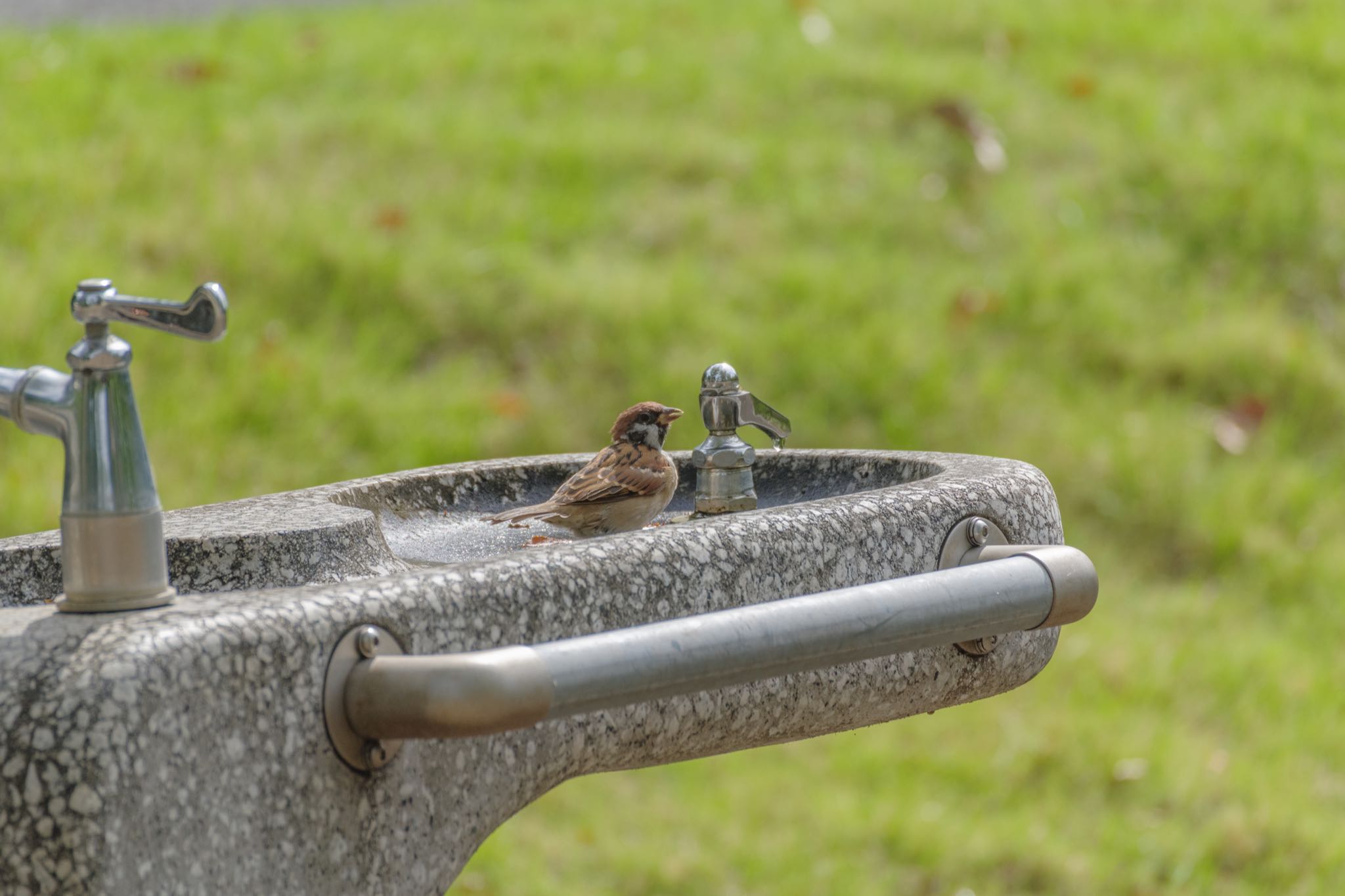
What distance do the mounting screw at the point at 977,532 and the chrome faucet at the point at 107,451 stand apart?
744mm

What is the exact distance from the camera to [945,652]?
147cm

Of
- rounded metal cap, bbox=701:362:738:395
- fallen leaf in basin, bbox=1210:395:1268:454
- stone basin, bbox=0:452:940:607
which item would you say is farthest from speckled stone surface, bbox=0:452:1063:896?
fallen leaf in basin, bbox=1210:395:1268:454

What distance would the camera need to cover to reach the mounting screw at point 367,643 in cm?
103

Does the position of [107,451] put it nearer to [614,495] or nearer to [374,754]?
[374,754]

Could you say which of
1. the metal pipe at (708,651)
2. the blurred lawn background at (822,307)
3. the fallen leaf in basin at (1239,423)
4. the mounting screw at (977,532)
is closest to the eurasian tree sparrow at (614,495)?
the mounting screw at (977,532)

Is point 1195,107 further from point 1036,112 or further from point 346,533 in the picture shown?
point 346,533

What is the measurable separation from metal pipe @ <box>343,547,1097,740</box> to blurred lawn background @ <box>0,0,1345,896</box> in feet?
6.68

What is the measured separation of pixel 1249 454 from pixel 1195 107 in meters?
1.40

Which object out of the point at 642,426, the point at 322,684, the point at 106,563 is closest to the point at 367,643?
the point at 322,684

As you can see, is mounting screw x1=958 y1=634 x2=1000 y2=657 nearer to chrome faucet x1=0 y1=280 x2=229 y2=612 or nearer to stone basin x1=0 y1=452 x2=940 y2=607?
stone basin x1=0 y1=452 x2=940 y2=607

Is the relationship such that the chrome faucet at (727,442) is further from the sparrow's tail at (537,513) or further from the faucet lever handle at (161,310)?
the faucet lever handle at (161,310)

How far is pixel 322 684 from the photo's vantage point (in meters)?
1.01

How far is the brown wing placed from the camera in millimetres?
1595

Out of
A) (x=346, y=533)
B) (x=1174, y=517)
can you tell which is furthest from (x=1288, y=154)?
(x=346, y=533)
